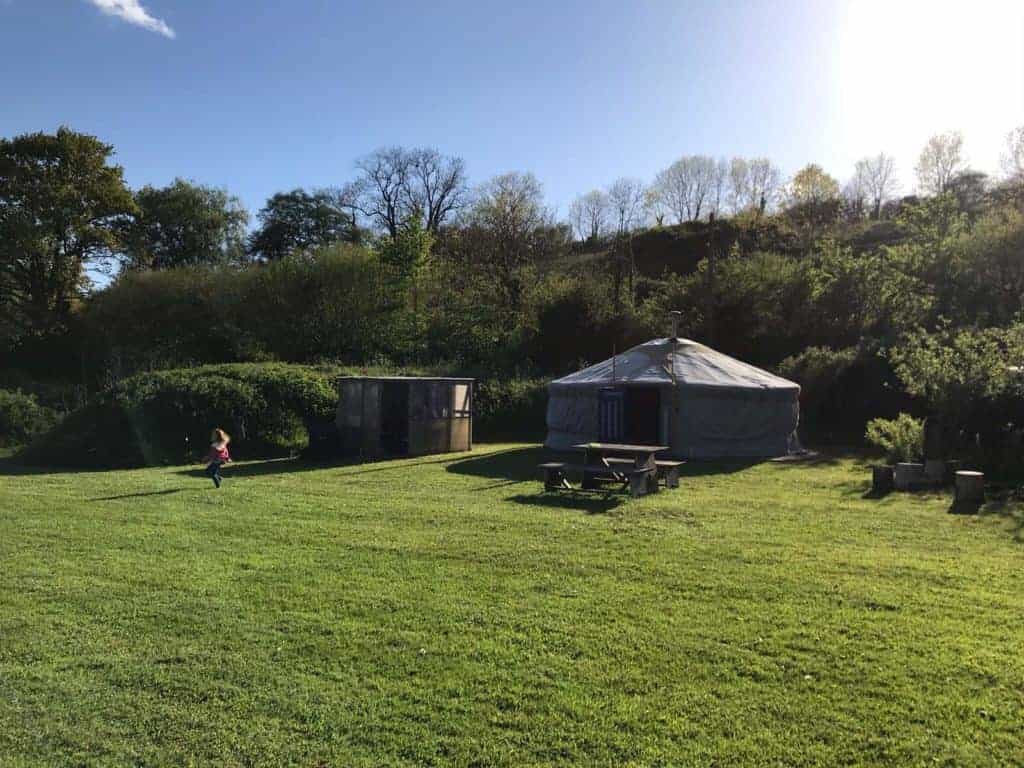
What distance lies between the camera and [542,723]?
3156mm

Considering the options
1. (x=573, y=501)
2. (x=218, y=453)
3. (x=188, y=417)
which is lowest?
(x=573, y=501)

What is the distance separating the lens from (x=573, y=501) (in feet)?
29.6

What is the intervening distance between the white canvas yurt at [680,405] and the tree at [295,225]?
2702 centimetres

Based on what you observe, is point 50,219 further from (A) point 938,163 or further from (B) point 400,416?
(A) point 938,163

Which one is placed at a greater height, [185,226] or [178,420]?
[185,226]

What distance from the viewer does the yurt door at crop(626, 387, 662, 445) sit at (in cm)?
1509

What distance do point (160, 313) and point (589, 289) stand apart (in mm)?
14114

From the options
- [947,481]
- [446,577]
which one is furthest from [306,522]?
[947,481]

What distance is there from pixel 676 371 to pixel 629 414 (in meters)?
1.37

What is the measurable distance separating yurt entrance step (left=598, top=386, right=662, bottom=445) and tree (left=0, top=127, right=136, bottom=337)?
2228 centimetres

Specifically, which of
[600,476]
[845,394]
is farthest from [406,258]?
[600,476]

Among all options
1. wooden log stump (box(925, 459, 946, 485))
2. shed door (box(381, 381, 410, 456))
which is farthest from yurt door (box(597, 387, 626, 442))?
wooden log stump (box(925, 459, 946, 485))

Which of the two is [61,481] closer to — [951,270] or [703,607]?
[703,607]

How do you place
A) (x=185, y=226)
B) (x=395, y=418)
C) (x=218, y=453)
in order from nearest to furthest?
(x=218, y=453), (x=395, y=418), (x=185, y=226)
